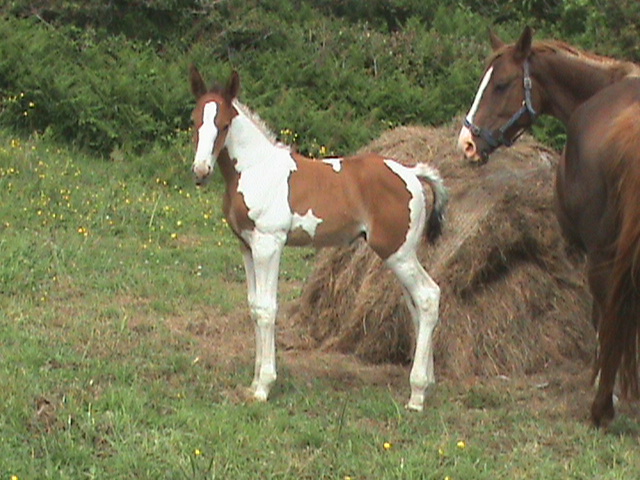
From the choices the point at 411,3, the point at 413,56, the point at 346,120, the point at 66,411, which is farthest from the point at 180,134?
the point at 66,411

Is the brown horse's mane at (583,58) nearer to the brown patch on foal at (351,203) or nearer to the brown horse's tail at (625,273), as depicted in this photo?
the brown horse's tail at (625,273)

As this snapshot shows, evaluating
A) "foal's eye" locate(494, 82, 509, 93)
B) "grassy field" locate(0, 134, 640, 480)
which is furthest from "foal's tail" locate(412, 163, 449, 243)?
"grassy field" locate(0, 134, 640, 480)

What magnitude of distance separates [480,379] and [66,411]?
2756 millimetres

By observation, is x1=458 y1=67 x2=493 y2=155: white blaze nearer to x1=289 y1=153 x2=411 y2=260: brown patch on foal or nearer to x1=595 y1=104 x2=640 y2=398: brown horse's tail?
x1=289 y1=153 x2=411 y2=260: brown patch on foal

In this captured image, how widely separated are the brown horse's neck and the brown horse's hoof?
180cm

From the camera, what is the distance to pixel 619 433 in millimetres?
5562

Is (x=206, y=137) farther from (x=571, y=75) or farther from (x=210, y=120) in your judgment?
(x=571, y=75)

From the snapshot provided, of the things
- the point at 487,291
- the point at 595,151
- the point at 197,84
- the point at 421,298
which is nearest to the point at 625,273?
the point at 595,151

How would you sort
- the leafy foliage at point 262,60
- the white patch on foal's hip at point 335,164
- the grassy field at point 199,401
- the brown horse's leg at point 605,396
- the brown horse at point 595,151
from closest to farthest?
the grassy field at point 199,401 < the brown horse at point 595,151 < the brown horse's leg at point 605,396 < the white patch on foal's hip at point 335,164 < the leafy foliage at point 262,60

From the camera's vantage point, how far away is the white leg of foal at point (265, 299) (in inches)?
223

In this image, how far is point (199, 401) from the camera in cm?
560

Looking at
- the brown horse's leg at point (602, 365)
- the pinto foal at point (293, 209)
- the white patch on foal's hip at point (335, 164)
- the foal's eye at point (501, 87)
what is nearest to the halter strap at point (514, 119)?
the foal's eye at point (501, 87)

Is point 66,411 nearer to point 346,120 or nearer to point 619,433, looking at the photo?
point 619,433

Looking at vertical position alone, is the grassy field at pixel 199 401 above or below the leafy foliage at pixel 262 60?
above
